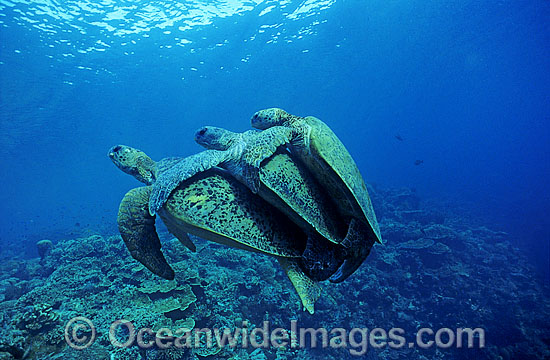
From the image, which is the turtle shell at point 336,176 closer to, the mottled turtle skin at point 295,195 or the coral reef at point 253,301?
the mottled turtle skin at point 295,195

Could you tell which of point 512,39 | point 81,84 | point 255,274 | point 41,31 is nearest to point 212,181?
point 255,274

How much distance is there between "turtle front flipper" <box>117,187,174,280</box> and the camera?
97.7 inches

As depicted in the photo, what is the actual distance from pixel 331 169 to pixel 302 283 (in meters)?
1.14

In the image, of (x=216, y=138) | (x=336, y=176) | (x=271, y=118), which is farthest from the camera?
(x=271, y=118)

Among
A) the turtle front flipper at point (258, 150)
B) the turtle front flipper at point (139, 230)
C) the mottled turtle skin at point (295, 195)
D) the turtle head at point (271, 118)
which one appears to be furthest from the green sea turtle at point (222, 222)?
the turtle head at point (271, 118)

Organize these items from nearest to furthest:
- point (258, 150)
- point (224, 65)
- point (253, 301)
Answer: point (258, 150) → point (253, 301) → point (224, 65)

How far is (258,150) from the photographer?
2.23 meters

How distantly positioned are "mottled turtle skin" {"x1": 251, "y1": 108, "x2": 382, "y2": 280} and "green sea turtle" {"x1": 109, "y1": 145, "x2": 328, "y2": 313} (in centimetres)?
50

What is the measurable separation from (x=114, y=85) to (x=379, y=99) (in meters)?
82.4

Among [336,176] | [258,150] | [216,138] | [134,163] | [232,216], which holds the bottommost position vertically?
[232,216]

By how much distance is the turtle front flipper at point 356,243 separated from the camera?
2020 mm

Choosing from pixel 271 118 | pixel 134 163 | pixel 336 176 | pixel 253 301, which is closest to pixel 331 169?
pixel 336 176

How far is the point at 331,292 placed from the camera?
706cm

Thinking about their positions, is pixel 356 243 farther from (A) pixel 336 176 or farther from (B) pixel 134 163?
(B) pixel 134 163
